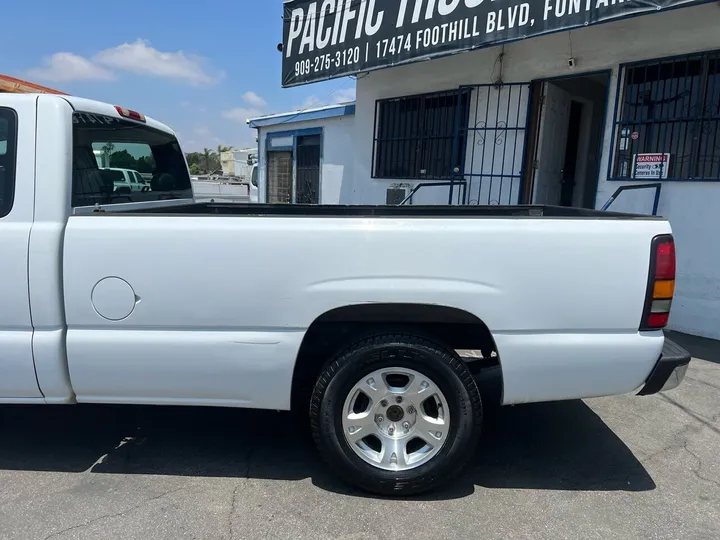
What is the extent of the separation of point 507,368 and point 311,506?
3.98ft

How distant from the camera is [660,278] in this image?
256 cm

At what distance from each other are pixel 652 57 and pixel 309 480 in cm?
592

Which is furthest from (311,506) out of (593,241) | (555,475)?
(593,241)

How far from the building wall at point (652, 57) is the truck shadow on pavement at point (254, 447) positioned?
112 inches

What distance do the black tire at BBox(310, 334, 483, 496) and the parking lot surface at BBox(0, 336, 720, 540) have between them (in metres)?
0.14

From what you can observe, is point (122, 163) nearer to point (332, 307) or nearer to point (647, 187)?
point (332, 307)

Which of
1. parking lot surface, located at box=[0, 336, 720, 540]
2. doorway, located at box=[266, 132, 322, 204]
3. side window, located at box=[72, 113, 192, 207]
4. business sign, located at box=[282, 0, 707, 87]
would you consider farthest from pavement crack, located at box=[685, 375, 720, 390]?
doorway, located at box=[266, 132, 322, 204]

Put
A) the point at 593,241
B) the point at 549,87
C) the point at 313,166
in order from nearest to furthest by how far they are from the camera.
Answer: the point at 593,241 → the point at 549,87 → the point at 313,166

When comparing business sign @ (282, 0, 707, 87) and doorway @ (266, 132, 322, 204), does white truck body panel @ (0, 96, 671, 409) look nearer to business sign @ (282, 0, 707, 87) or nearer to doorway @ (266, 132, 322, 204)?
business sign @ (282, 0, 707, 87)

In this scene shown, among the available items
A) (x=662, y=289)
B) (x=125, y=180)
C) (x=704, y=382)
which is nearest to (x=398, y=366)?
(x=662, y=289)

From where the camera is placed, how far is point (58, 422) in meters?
3.62

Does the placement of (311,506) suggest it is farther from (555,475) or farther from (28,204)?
(28,204)

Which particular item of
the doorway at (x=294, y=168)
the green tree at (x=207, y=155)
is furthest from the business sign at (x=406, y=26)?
the green tree at (x=207, y=155)

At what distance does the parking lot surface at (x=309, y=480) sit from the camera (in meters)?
2.56
